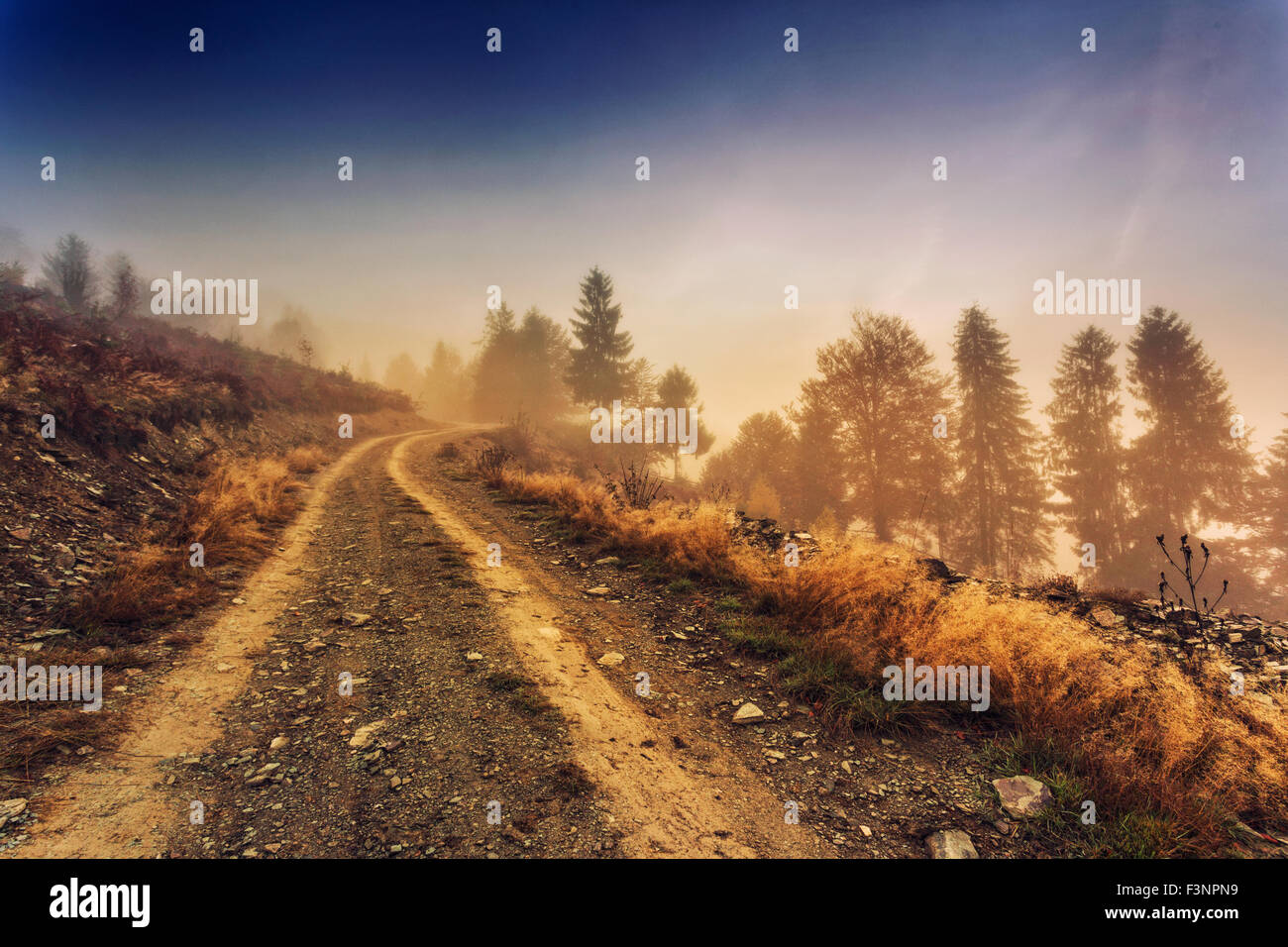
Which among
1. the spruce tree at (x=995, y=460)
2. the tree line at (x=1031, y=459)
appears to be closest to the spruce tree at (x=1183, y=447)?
the tree line at (x=1031, y=459)

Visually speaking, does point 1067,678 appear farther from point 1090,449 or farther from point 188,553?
point 1090,449

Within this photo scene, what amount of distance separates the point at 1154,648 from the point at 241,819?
893cm


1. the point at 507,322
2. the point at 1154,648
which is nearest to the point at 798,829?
the point at 1154,648

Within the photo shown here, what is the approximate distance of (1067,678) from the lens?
4172mm

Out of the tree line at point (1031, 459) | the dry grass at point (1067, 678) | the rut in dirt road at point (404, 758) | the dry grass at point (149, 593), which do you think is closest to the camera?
the rut in dirt road at point (404, 758)

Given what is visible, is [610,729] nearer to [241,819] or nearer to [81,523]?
[241,819]

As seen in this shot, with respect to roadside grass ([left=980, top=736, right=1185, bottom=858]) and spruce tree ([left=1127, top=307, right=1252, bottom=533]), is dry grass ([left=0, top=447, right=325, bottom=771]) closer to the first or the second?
roadside grass ([left=980, top=736, right=1185, bottom=858])

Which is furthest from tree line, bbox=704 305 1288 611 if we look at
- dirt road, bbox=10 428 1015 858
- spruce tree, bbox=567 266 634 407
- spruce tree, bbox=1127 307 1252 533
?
dirt road, bbox=10 428 1015 858

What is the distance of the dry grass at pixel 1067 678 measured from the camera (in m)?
3.17

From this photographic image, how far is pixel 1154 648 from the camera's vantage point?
520 cm

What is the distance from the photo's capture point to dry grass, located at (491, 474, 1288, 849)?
10.4ft

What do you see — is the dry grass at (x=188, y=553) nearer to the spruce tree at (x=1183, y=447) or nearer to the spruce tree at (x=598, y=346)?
the spruce tree at (x=598, y=346)

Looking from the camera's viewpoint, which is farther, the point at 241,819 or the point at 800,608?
the point at 800,608
